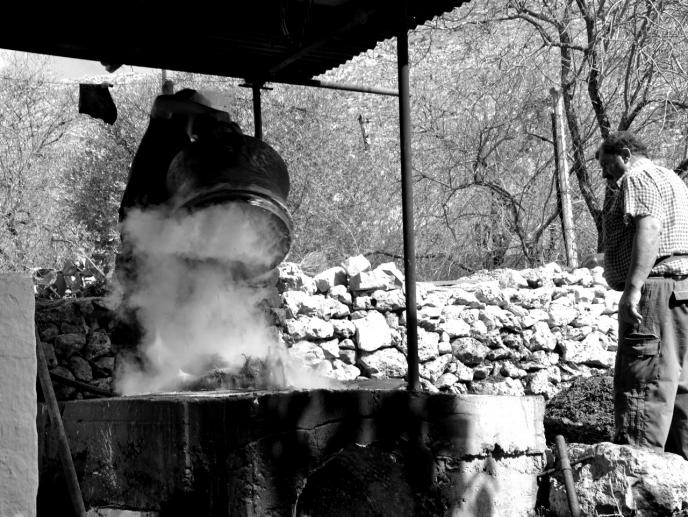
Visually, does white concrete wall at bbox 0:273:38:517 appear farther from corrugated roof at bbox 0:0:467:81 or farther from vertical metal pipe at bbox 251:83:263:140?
vertical metal pipe at bbox 251:83:263:140

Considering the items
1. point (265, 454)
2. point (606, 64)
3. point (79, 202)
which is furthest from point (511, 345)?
point (79, 202)

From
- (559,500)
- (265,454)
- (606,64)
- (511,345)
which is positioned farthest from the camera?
(606,64)

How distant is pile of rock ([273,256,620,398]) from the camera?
23.6ft

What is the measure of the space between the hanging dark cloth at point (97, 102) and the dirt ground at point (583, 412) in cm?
347

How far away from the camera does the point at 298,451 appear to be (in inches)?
123

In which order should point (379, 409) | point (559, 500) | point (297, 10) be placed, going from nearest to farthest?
point (379, 409)
point (559, 500)
point (297, 10)

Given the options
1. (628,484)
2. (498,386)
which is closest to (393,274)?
(498,386)

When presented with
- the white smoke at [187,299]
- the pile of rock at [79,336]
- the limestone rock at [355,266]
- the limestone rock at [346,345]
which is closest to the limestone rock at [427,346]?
the limestone rock at [346,345]

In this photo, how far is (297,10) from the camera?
4719 millimetres

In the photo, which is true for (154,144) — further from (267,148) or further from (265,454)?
(265,454)

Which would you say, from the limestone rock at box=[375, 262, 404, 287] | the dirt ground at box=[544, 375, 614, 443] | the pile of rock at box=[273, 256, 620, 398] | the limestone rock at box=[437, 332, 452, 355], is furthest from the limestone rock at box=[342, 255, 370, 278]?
the dirt ground at box=[544, 375, 614, 443]

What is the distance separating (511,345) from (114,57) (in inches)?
178

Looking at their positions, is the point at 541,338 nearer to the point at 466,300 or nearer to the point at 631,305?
the point at 466,300

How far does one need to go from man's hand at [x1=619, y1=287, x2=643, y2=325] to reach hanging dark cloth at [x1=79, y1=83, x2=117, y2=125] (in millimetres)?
2822
